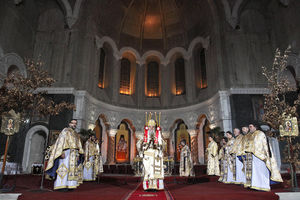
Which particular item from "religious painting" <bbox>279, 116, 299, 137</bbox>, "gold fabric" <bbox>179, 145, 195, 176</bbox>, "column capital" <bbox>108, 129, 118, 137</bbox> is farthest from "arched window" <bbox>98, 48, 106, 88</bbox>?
"religious painting" <bbox>279, 116, 299, 137</bbox>

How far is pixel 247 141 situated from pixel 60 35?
14.4 m

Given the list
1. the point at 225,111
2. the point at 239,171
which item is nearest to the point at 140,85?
the point at 225,111

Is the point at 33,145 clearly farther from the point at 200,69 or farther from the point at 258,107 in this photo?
the point at 258,107

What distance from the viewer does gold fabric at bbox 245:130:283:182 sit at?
20.2ft

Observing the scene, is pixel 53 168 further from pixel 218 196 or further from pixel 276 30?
pixel 276 30

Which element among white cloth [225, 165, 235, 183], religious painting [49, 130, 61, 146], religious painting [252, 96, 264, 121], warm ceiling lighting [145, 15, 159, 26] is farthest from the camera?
warm ceiling lighting [145, 15, 159, 26]

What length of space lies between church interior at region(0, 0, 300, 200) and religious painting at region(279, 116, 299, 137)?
4.12 m

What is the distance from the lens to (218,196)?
5035 mm

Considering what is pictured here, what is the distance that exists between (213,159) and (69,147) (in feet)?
26.5

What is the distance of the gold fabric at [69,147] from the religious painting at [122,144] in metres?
12.3

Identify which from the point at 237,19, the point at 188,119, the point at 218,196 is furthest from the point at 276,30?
the point at 218,196

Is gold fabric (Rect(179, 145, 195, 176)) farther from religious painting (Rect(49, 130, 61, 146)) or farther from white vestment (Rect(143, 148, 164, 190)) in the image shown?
religious painting (Rect(49, 130, 61, 146))

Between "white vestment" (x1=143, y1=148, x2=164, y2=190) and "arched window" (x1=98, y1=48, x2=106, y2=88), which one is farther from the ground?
"arched window" (x1=98, y1=48, x2=106, y2=88)

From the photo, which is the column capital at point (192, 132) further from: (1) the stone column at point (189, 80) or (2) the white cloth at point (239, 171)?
(2) the white cloth at point (239, 171)
